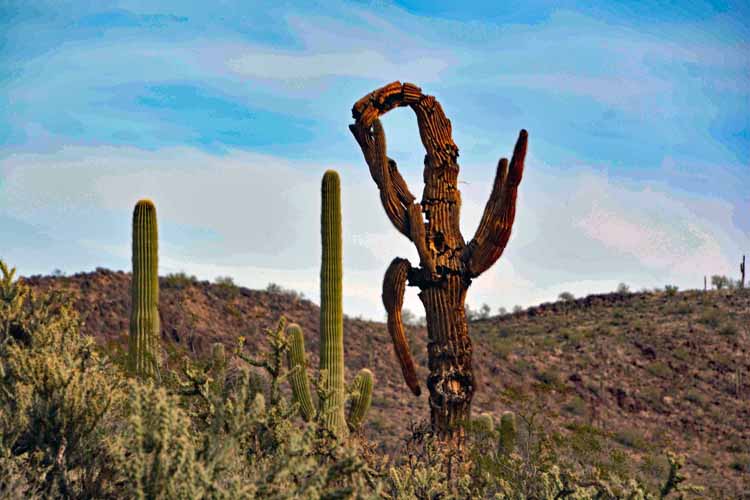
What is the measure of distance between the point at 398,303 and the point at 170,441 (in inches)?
297

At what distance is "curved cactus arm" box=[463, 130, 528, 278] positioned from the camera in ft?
38.1

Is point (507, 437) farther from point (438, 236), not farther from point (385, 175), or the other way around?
point (385, 175)

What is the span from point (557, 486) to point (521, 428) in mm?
13843

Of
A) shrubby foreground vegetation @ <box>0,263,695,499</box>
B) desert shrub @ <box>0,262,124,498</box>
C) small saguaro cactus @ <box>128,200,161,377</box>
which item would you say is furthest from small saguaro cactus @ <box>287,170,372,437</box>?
desert shrub @ <box>0,262,124,498</box>

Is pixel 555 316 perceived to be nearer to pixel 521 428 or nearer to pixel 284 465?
pixel 521 428

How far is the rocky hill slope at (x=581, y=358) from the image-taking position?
83.1ft

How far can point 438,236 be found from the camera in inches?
490

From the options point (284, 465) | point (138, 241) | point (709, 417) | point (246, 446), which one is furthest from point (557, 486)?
point (709, 417)

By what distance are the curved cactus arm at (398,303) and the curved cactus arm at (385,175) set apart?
521 millimetres

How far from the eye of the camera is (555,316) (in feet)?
129

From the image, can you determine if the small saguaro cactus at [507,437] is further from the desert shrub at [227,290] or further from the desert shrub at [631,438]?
the desert shrub at [227,290]

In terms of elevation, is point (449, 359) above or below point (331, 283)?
below

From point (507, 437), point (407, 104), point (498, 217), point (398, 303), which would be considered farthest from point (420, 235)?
point (507, 437)

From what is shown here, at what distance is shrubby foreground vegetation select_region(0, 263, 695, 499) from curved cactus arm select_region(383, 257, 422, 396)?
2.29 meters
